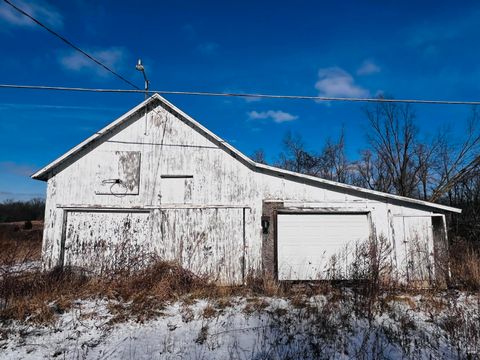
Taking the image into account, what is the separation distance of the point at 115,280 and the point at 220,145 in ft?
16.2

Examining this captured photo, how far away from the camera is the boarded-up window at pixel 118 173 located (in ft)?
35.7

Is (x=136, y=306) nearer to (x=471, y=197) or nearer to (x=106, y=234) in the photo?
(x=106, y=234)

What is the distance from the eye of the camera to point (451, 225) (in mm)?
19375

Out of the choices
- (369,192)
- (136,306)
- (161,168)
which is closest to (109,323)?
(136,306)

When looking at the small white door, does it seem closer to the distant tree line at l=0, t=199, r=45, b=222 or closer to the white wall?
the white wall

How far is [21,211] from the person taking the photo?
57.8m

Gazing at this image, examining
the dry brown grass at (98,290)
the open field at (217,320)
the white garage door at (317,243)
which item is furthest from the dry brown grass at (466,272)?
the dry brown grass at (98,290)

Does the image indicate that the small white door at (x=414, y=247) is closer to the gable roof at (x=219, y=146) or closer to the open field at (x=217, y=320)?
the gable roof at (x=219, y=146)

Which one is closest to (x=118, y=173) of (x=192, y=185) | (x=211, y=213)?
(x=192, y=185)

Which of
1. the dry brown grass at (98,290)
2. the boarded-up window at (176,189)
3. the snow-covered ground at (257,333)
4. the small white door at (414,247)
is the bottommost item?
the snow-covered ground at (257,333)

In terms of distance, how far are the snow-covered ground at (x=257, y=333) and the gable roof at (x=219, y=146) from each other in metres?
3.59

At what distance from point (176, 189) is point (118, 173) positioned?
188cm

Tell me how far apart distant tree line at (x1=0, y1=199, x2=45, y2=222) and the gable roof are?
159 ft

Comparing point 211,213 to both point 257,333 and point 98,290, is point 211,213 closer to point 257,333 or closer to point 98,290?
point 98,290
